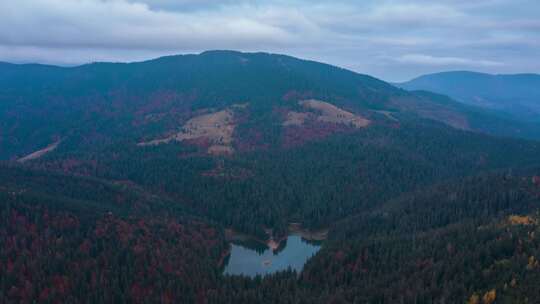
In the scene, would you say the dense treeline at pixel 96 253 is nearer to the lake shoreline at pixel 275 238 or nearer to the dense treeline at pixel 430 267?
the lake shoreline at pixel 275 238

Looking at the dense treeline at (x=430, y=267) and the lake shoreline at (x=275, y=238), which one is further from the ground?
the dense treeline at (x=430, y=267)

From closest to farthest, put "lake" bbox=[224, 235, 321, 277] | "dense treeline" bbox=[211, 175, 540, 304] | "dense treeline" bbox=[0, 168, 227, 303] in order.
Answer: "dense treeline" bbox=[211, 175, 540, 304], "dense treeline" bbox=[0, 168, 227, 303], "lake" bbox=[224, 235, 321, 277]

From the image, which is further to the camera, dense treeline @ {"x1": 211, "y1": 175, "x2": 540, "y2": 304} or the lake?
the lake

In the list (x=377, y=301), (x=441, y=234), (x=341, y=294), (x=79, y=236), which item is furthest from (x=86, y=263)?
(x=441, y=234)

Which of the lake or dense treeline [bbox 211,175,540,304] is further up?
dense treeline [bbox 211,175,540,304]

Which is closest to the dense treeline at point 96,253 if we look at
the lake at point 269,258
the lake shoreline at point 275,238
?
the lake at point 269,258

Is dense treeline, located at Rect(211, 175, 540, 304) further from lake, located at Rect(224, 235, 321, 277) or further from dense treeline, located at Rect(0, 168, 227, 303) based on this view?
dense treeline, located at Rect(0, 168, 227, 303)

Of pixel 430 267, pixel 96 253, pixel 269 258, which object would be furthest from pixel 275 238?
pixel 430 267

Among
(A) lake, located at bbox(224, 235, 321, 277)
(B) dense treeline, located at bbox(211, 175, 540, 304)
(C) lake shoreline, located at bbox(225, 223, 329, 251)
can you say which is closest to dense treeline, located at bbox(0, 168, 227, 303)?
(A) lake, located at bbox(224, 235, 321, 277)

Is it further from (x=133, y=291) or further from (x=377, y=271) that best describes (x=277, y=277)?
(x=133, y=291)
